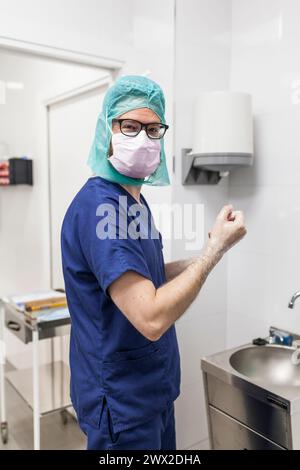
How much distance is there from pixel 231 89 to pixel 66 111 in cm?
96

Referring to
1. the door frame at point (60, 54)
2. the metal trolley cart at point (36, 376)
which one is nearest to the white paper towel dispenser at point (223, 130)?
the door frame at point (60, 54)

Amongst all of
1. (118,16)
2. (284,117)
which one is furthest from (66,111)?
(284,117)

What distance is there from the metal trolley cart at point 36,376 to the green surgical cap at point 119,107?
0.96 meters

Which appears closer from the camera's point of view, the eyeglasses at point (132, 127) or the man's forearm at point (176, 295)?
the man's forearm at point (176, 295)

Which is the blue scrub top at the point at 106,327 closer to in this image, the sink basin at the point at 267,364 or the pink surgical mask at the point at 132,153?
the pink surgical mask at the point at 132,153

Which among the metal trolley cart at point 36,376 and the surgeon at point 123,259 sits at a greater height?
the surgeon at point 123,259

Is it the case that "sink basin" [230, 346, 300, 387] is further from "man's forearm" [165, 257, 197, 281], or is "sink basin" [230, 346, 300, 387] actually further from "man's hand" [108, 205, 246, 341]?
"man's hand" [108, 205, 246, 341]

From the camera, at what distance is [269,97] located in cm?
169

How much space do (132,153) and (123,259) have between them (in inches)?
11.9

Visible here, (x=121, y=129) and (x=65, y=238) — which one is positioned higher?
(x=121, y=129)

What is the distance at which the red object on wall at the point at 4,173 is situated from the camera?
2.71 meters

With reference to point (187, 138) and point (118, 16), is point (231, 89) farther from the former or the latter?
point (118, 16)

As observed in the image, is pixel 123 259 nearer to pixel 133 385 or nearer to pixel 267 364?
pixel 133 385

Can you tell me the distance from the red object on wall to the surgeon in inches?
68.5
